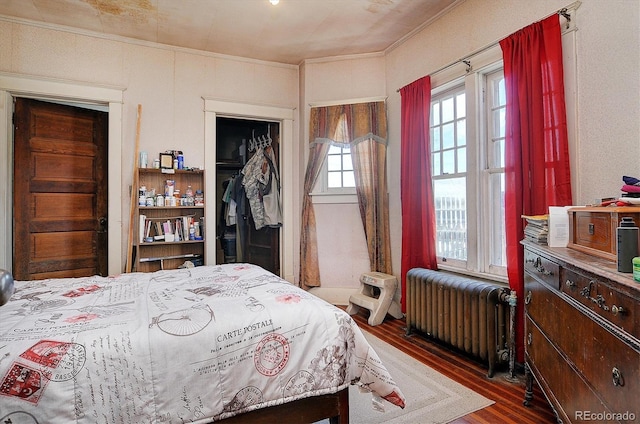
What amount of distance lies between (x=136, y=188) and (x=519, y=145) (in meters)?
3.40

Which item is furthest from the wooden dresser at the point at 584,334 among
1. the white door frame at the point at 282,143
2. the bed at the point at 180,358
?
the white door frame at the point at 282,143

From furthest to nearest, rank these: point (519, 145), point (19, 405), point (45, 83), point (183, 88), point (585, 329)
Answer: point (183, 88) → point (45, 83) → point (519, 145) → point (585, 329) → point (19, 405)

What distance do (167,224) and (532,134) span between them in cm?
335

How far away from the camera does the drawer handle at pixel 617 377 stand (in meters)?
0.99

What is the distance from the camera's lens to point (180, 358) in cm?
126

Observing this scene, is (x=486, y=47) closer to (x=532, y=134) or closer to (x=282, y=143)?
(x=532, y=134)

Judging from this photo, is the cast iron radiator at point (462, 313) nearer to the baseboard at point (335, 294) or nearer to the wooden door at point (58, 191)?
the baseboard at point (335, 294)

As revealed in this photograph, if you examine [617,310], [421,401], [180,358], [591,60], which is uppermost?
[591,60]

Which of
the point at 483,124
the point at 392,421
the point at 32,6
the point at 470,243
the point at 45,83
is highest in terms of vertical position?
the point at 32,6

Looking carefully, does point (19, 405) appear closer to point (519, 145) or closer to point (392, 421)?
point (392, 421)

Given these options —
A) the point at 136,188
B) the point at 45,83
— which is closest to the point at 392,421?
the point at 136,188

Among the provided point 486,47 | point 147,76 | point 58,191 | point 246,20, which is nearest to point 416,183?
point 486,47

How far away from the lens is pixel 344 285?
4.05 meters

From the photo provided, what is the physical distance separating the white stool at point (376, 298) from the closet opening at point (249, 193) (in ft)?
3.78
